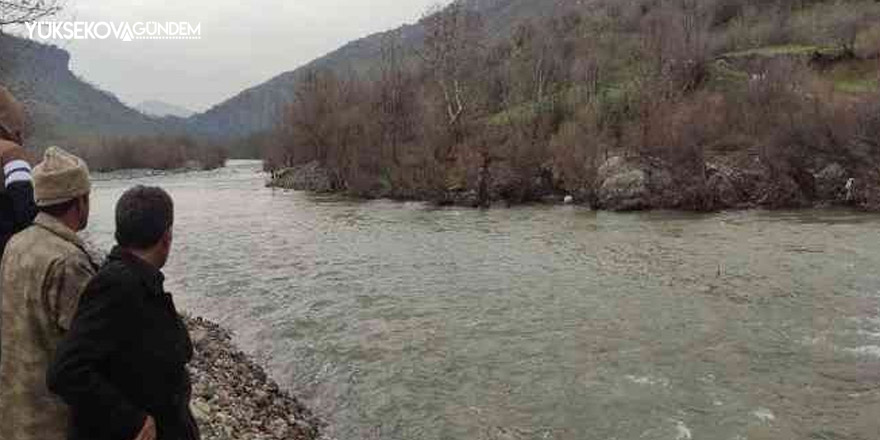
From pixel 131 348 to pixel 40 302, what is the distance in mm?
658

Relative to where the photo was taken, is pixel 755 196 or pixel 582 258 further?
pixel 755 196

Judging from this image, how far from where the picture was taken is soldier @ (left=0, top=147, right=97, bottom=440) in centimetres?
390

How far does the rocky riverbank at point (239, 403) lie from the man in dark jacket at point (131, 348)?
4.89 meters

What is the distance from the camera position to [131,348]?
12.0 ft

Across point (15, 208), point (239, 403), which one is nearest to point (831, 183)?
point (239, 403)

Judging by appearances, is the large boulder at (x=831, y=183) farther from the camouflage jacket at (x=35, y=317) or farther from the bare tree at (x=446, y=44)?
the camouflage jacket at (x=35, y=317)

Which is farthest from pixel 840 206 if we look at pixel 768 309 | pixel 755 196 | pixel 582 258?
pixel 768 309

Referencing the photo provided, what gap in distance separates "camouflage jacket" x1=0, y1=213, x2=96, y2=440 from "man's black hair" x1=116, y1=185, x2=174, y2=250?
0.36m

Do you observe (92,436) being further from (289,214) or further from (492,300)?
(289,214)

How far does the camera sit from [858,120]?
37.2 metres

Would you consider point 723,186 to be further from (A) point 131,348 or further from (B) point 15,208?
(A) point 131,348

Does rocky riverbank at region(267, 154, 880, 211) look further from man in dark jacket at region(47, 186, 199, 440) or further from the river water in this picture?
man in dark jacket at region(47, 186, 199, 440)

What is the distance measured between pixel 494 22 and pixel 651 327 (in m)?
181

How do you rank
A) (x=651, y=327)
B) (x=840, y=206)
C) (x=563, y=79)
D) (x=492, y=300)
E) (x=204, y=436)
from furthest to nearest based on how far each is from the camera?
(x=563, y=79) < (x=840, y=206) < (x=492, y=300) < (x=651, y=327) < (x=204, y=436)
